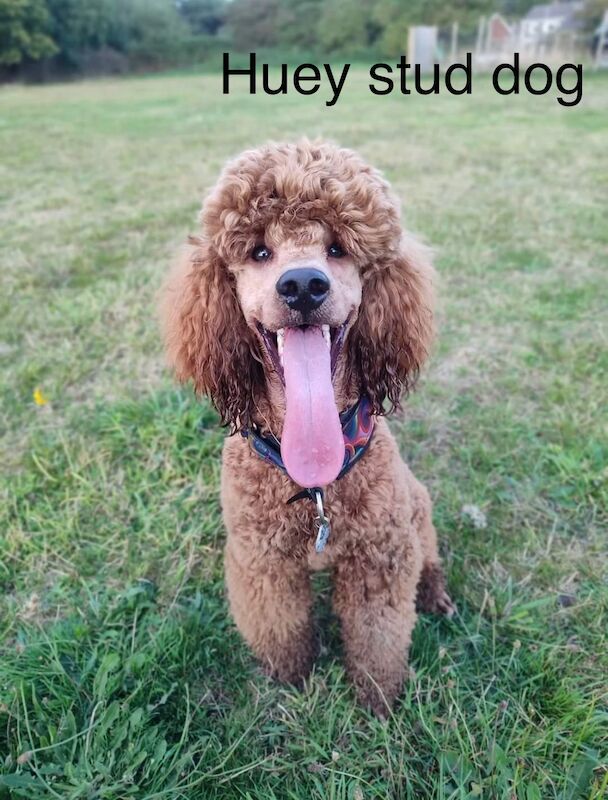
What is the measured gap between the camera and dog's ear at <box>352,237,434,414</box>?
174 cm

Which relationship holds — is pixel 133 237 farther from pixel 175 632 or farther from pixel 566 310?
pixel 175 632

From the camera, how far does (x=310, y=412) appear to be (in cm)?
151

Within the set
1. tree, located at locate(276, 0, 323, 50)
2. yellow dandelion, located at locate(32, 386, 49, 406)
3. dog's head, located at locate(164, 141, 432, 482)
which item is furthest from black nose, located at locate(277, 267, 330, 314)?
tree, located at locate(276, 0, 323, 50)

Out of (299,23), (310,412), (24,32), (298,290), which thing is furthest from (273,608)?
(299,23)

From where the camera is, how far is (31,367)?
10.9 feet

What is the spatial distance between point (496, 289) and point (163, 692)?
3515 mm

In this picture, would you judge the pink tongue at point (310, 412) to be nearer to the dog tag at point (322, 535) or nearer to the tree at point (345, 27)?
the dog tag at point (322, 535)

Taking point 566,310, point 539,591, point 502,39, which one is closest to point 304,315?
point 539,591

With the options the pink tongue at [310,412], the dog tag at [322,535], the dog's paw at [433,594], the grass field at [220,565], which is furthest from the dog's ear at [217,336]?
the dog's paw at [433,594]

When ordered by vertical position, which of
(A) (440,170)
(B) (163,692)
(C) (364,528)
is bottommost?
(B) (163,692)

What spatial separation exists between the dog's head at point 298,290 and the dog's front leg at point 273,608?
470mm

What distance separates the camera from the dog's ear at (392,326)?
1737 mm

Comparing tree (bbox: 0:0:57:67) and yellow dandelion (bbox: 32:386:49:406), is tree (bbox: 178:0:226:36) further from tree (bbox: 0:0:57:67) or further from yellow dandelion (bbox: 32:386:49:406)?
yellow dandelion (bbox: 32:386:49:406)

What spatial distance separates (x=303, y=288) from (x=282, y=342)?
212 mm
